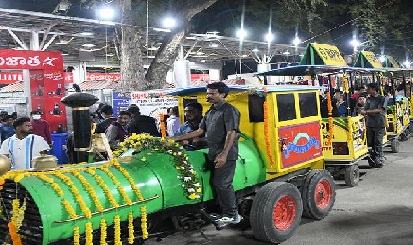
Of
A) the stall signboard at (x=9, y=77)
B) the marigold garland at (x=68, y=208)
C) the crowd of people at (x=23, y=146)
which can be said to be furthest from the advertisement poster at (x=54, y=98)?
the stall signboard at (x=9, y=77)

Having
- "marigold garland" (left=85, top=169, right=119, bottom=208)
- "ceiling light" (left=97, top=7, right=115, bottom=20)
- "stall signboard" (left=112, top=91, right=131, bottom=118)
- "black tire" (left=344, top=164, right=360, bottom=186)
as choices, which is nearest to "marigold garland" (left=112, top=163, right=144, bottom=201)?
"marigold garland" (left=85, top=169, right=119, bottom=208)

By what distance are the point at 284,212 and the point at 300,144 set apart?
3.38 feet

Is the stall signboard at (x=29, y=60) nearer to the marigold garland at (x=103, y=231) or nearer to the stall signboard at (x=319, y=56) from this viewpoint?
the stall signboard at (x=319, y=56)

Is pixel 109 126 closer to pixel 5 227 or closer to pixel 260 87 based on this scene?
pixel 260 87

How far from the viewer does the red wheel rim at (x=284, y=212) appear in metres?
5.84

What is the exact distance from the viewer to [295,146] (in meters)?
6.21

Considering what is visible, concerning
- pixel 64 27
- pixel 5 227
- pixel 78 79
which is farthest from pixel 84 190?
pixel 78 79

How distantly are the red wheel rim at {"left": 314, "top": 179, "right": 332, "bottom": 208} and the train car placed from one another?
0.02 meters

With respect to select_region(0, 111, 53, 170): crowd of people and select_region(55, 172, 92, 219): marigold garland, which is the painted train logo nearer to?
select_region(55, 172, 92, 219): marigold garland

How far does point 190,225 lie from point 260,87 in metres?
2.04

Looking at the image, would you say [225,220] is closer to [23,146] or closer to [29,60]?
[23,146]

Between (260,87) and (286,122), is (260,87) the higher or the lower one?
the higher one

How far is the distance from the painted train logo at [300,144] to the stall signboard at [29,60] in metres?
7.84

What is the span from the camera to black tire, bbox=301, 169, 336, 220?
254 inches
